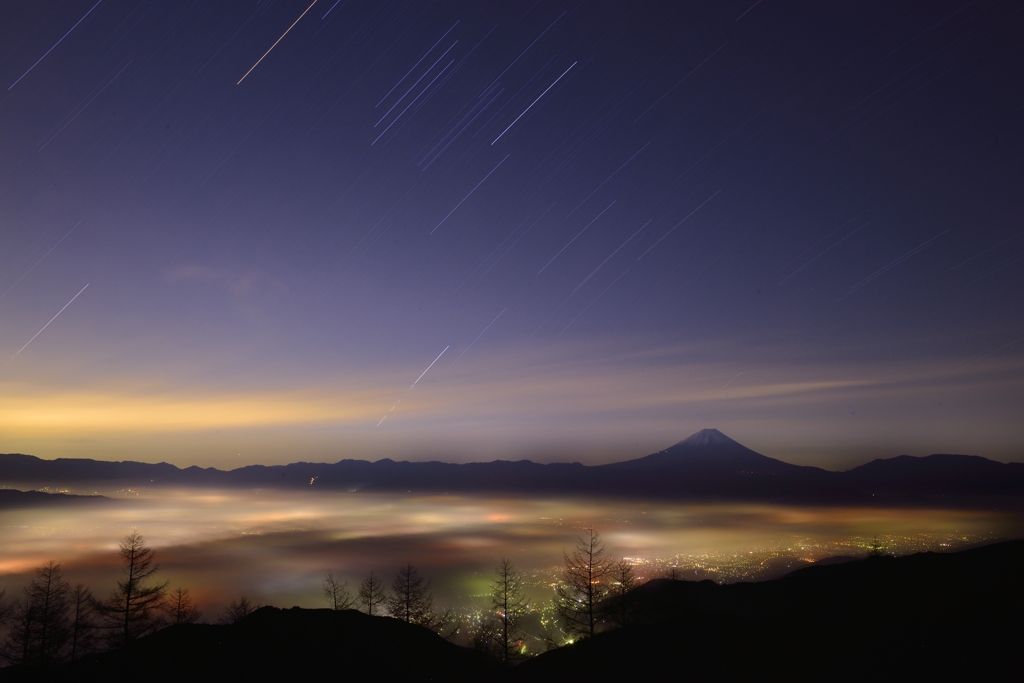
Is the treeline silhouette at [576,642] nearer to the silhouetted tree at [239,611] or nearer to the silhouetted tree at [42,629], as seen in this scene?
the silhouetted tree at [42,629]

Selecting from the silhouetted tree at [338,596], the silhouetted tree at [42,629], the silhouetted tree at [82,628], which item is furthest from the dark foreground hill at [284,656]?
the silhouetted tree at [338,596]

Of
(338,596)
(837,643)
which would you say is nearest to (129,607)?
(338,596)

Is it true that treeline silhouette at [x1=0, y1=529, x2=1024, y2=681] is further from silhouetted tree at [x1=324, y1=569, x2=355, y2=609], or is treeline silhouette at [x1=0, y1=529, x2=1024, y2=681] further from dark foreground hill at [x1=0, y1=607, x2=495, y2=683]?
silhouetted tree at [x1=324, y1=569, x2=355, y2=609]

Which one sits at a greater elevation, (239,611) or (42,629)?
(42,629)

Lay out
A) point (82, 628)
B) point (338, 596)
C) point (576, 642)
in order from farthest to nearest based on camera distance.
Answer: point (338, 596), point (82, 628), point (576, 642)

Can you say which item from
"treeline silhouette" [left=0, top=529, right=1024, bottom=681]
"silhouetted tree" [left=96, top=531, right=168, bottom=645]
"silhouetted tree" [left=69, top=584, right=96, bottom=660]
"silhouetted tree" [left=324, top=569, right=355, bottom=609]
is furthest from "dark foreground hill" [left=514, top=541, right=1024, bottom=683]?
"silhouetted tree" [left=69, top=584, right=96, bottom=660]

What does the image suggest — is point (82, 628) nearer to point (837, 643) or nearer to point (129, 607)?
point (129, 607)
